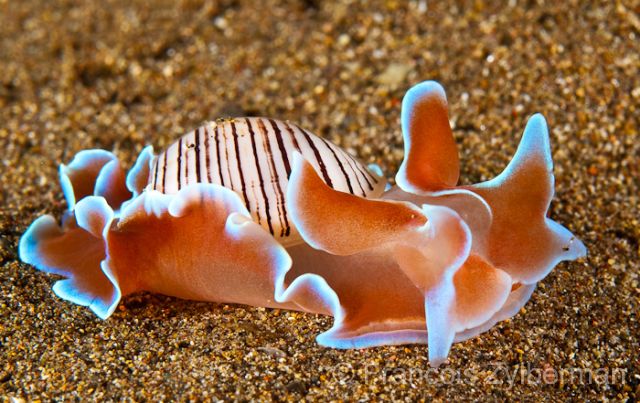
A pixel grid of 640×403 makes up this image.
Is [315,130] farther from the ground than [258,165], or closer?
closer

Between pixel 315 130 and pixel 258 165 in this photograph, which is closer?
pixel 258 165

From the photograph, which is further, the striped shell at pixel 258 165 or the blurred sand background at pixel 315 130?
the striped shell at pixel 258 165

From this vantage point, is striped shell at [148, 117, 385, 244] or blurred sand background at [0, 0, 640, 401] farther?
striped shell at [148, 117, 385, 244]

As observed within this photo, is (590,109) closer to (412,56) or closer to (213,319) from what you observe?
(412,56)

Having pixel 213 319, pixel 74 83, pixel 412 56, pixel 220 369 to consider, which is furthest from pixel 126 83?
pixel 220 369
